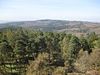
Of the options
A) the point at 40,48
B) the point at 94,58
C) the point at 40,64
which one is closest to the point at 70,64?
the point at 94,58

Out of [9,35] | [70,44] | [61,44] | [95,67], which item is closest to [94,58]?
[95,67]

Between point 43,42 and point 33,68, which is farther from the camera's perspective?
point 43,42

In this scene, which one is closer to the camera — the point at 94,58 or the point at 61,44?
the point at 94,58

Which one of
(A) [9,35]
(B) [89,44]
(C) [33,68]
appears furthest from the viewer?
(B) [89,44]

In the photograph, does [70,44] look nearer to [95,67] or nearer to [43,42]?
[43,42]

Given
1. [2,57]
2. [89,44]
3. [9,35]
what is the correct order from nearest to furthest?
[2,57]
[9,35]
[89,44]

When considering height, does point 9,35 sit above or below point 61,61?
above

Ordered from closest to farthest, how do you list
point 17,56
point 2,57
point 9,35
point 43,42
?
point 2,57, point 17,56, point 9,35, point 43,42

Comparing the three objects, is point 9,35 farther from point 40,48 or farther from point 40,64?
point 40,64

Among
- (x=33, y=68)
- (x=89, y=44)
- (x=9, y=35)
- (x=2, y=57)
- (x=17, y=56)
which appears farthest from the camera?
(x=89, y=44)
